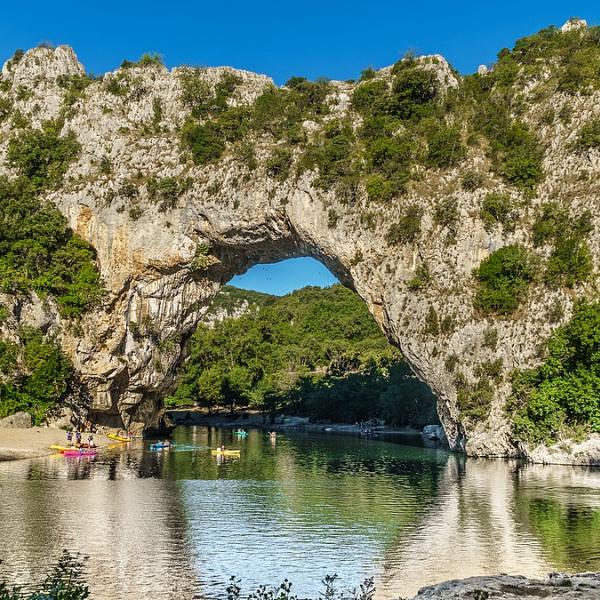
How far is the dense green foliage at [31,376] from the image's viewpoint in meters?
50.7

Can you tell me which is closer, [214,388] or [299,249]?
[299,249]

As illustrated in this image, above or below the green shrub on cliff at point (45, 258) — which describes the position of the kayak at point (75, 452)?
below

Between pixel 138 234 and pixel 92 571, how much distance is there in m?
39.7

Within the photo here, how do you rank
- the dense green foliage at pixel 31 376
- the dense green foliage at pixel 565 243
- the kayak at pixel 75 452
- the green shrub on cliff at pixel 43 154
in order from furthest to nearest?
the green shrub on cliff at pixel 43 154 < the dense green foliage at pixel 31 376 < the dense green foliage at pixel 565 243 < the kayak at pixel 75 452

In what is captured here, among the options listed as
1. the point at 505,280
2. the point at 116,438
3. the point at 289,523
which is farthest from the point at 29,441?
the point at 505,280

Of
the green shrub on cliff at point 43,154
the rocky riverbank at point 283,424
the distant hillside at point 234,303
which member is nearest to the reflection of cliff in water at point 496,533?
the rocky riverbank at point 283,424

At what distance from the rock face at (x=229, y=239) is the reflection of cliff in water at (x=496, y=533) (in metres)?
13.4

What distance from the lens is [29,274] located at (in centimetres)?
5375

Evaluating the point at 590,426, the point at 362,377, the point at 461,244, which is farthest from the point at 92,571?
the point at 362,377

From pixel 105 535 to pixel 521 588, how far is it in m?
12.6

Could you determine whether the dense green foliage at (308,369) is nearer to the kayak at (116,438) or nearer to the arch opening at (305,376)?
the arch opening at (305,376)

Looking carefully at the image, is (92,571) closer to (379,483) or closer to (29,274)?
(379,483)

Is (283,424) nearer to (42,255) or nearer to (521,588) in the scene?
(42,255)

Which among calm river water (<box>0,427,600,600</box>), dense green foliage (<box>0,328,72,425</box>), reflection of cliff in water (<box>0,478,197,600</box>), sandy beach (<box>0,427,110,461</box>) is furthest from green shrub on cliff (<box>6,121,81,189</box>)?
reflection of cliff in water (<box>0,478,197,600</box>)
